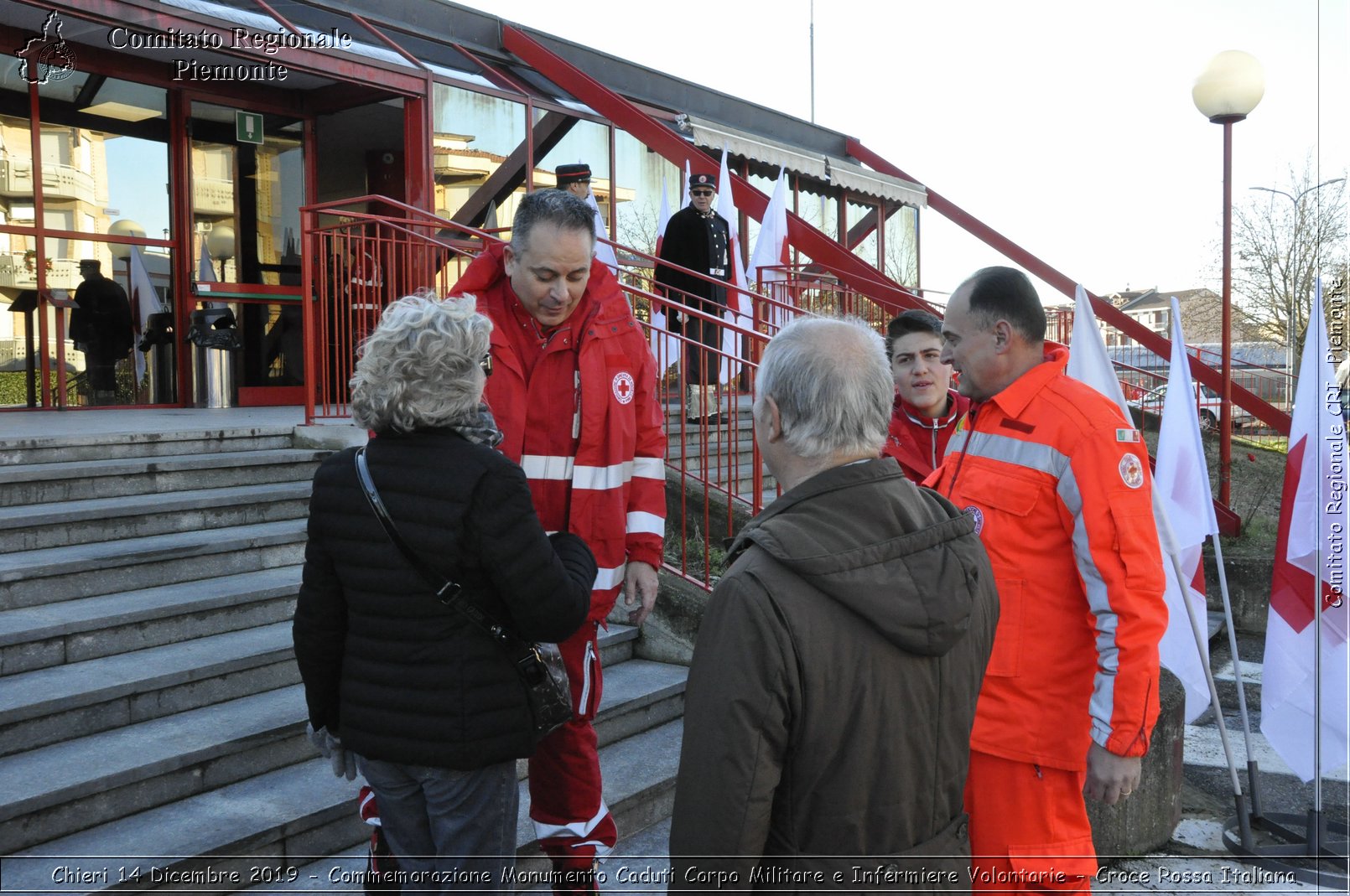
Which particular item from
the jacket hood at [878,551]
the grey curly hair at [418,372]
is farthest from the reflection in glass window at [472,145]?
the jacket hood at [878,551]

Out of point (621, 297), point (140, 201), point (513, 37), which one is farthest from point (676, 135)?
point (621, 297)

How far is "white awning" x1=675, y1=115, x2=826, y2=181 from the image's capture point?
11.4m

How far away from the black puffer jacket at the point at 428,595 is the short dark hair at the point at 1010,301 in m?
1.20

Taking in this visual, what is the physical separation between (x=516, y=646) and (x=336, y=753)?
501 millimetres

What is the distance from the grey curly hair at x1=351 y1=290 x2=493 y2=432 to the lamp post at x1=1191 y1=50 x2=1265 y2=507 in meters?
7.52

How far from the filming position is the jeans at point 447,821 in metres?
2.03

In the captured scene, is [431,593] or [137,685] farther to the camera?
[137,685]

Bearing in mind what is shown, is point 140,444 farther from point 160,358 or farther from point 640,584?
point 160,358

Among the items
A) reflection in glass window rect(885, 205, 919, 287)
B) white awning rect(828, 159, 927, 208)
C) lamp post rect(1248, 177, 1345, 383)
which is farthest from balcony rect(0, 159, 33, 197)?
lamp post rect(1248, 177, 1345, 383)

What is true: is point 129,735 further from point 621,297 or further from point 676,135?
point 676,135

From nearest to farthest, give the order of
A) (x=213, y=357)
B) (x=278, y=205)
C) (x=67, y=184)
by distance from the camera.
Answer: (x=67, y=184) < (x=213, y=357) < (x=278, y=205)

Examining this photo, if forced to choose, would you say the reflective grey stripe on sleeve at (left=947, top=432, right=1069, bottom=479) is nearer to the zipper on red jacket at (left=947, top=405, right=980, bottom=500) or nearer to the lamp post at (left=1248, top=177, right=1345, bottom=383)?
the zipper on red jacket at (left=947, top=405, right=980, bottom=500)

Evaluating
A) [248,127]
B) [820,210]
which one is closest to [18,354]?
[248,127]

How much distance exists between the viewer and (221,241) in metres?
8.97
